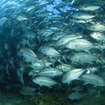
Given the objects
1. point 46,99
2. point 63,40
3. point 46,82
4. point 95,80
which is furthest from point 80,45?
point 46,99

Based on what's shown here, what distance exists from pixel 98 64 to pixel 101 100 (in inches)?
52.0

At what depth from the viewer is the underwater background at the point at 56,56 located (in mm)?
4492

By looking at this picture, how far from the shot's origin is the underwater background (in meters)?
4.49

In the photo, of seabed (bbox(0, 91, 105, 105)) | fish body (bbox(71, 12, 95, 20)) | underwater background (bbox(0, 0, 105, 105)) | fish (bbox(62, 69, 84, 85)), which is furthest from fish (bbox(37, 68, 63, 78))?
fish body (bbox(71, 12, 95, 20))

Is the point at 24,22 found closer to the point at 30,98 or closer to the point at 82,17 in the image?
the point at 82,17

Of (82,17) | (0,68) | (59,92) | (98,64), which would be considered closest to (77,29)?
(82,17)

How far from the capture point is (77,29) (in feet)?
19.6

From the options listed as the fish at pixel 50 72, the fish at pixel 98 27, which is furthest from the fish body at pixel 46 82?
the fish at pixel 98 27

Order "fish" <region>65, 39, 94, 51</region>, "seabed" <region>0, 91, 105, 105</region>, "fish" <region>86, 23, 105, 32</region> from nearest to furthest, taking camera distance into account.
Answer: "fish" <region>65, 39, 94, 51</region>, "seabed" <region>0, 91, 105, 105</region>, "fish" <region>86, 23, 105, 32</region>

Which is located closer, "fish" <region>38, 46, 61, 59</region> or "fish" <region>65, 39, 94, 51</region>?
"fish" <region>65, 39, 94, 51</region>

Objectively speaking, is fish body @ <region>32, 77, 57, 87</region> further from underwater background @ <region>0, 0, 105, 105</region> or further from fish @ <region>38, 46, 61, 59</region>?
fish @ <region>38, 46, 61, 59</region>

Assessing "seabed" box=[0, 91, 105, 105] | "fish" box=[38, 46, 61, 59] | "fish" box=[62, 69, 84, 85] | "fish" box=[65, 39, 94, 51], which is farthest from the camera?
"seabed" box=[0, 91, 105, 105]

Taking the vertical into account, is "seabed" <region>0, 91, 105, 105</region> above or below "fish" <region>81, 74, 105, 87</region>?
below

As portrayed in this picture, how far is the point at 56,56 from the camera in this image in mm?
4672
